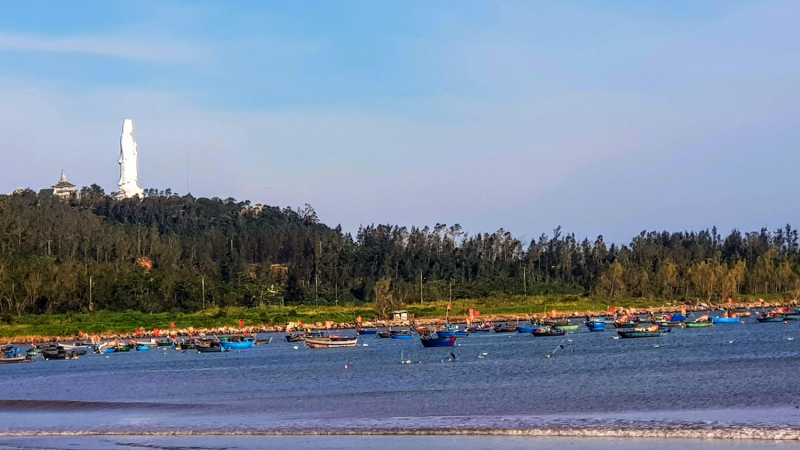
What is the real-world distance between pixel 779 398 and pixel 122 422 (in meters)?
28.5

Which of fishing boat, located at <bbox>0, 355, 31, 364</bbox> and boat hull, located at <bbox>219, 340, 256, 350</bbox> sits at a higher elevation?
boat hull, located at <bbox>219, 340, 256, 350</bbox>

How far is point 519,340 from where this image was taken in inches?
3868

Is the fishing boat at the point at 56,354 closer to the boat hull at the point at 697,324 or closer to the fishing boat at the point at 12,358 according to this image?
the fishing boat at the point at 12,358

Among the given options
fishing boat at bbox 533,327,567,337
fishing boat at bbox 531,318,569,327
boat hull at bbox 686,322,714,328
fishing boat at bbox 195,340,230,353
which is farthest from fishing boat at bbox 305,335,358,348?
boat hull at bbox 686,322,714,328

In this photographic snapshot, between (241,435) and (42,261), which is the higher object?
(42,261)

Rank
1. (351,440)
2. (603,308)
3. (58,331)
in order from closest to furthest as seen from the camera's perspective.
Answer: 1. (351,440)
2. (58,331)
3. (603,308)

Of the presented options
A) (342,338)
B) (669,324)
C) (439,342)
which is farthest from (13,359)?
(669,324)

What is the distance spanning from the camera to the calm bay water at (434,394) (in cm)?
3634

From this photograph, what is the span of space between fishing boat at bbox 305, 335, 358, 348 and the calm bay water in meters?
2.68

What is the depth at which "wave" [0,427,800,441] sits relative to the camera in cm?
3180

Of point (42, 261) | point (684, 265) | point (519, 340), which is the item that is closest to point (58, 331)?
point (42, 261)

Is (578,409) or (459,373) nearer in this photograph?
(578,409)

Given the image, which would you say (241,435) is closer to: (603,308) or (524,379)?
(524,379)

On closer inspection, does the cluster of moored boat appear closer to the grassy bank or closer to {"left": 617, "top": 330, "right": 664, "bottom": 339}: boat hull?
{"left": 617, "top": 330, "right": 664, "bottom": 339}: boat hull
